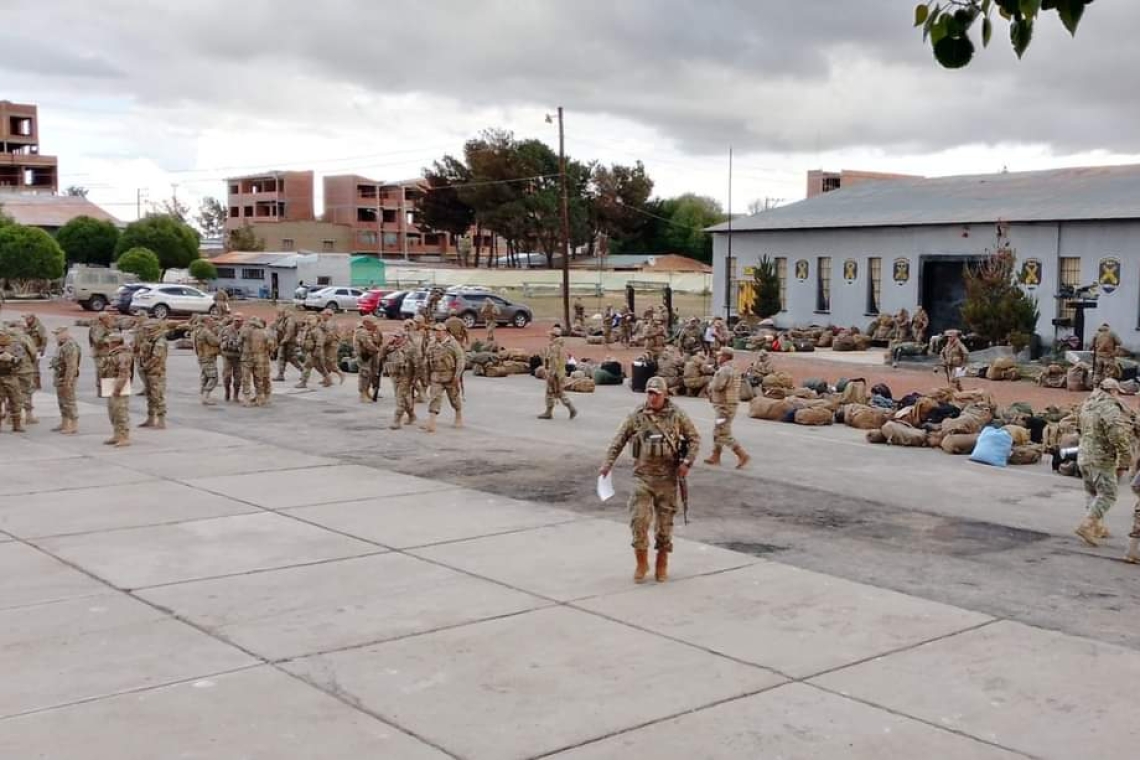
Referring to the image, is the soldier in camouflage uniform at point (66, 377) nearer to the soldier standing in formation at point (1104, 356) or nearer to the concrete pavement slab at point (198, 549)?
the concrete pavement slab at point (198, 549)

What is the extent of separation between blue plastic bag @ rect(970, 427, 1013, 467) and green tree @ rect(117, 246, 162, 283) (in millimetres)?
58495

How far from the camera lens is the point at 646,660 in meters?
8.46

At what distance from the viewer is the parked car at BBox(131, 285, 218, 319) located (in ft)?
173

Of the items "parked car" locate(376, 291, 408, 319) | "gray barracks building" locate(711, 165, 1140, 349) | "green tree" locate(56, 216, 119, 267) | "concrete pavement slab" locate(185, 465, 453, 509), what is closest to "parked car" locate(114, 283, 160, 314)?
"parked car" locate(376, 291, 408, 319)

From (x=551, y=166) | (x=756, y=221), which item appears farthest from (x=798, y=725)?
(x=551, y=166)

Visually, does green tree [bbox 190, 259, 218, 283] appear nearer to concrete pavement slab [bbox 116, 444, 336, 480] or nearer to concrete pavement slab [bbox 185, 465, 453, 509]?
concrete pavement slab [bbox 116, 444, 336, 480]

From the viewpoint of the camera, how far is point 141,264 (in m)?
69.1

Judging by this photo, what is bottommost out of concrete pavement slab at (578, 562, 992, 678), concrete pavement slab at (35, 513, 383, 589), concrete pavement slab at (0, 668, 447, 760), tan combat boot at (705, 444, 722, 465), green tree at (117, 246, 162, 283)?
concrete pavement slab at (578, 562, 992, 678)

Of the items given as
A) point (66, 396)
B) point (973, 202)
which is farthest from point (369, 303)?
point (66, 396)

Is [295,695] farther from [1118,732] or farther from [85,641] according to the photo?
[1118,732]

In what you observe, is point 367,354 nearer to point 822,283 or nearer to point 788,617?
point 788,617

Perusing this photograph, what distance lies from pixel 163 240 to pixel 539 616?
239 ft

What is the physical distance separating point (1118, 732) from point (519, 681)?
3.63 m

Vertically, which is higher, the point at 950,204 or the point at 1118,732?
the point at 950,204
